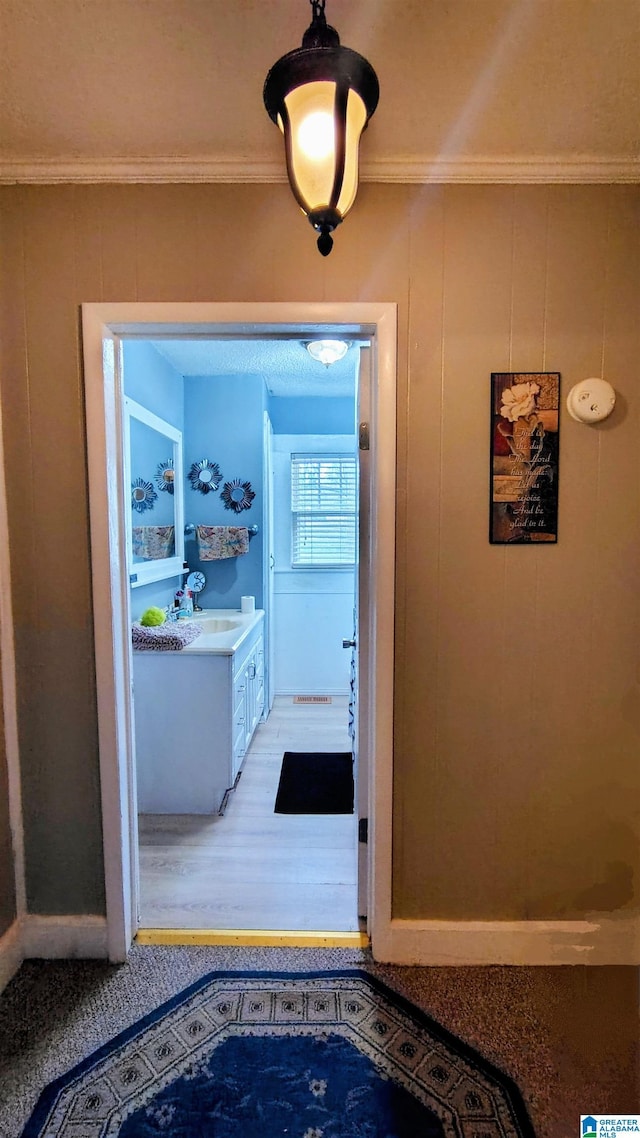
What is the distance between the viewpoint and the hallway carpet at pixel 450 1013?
1.20 metres

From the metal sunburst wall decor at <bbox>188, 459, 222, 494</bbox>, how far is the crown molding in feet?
7.24

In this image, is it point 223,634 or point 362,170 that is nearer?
point 362,170

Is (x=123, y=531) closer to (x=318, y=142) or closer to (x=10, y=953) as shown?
(x=318, y=142)

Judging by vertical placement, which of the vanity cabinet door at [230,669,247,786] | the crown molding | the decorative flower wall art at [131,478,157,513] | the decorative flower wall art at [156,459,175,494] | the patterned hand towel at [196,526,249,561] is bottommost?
the vanity cabinet door at [230,669,247,786]

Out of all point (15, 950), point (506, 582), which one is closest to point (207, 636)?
point (15, 950)

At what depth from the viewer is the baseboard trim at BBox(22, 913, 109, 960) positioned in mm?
1574

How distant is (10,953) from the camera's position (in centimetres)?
152

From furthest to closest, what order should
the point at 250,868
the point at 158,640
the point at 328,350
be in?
1. the point at 328,350
2. the point at 158,640
3. the point at 250,868

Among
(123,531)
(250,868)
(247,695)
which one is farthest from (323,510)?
(250,868)

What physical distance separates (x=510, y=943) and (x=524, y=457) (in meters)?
1.59

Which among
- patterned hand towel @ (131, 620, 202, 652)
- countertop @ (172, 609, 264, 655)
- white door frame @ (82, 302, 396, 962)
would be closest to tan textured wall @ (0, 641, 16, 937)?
white door frame @ (82, 302, 396, 962)

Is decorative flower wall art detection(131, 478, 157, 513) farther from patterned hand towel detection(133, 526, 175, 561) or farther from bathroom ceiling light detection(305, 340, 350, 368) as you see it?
bathroom ceiling light detection(305, 340, 350, 368)

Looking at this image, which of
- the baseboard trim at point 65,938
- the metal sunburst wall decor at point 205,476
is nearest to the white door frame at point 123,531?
the baseboard trim at point 65,938

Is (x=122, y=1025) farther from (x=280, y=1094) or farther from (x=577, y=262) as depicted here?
(x=577, y=262)
